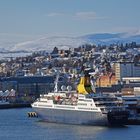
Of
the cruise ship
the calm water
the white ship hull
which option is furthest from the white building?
the calm water

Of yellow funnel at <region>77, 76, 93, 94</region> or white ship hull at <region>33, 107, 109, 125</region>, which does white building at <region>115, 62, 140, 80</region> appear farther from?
white ship hull at <region>33, 107, 109, 125</region>

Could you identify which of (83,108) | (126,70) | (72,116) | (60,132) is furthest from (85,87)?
(126,70)

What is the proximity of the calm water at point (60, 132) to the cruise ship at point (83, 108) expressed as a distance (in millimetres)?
528

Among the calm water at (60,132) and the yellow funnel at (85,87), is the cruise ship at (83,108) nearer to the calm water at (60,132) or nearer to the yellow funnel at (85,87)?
the yellow funnel at (85,87)

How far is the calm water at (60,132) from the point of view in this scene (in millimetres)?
30984

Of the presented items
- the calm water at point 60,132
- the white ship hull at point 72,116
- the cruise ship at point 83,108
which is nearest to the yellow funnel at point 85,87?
the cruise ship at point 83,108

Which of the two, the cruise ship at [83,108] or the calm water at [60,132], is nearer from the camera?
the calm water at [60,132]

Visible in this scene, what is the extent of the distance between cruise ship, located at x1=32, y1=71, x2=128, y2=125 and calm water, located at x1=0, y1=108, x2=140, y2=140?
1.73 ft

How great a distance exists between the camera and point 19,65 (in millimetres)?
94438

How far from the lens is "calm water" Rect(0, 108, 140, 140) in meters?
31.0

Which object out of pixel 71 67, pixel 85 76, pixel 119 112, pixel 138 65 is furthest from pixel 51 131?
pixel 71 67

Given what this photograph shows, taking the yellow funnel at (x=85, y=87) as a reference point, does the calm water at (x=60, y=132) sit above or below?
below

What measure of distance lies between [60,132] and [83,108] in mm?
3704

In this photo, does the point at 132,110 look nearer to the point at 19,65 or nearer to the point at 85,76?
the point at 85,76
